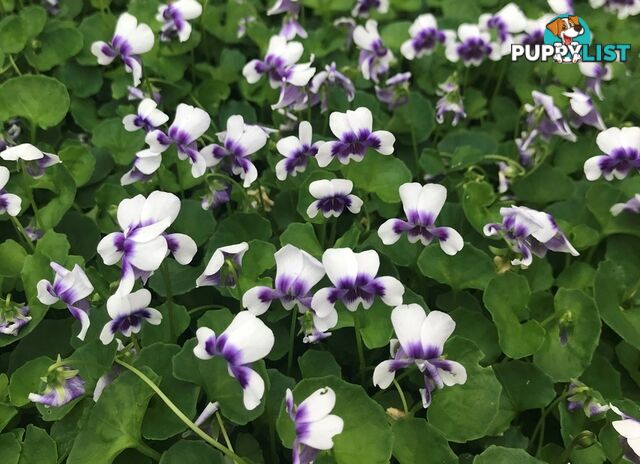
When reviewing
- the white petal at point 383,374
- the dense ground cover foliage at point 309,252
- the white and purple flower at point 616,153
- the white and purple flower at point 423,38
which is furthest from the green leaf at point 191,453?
the white and purple flower at point 423,38

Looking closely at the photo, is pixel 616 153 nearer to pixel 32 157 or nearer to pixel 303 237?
pixel 303 237

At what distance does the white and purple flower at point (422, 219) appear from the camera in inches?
39.5

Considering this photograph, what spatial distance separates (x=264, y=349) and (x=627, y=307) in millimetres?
795

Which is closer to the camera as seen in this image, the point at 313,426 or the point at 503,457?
the point at 313,426

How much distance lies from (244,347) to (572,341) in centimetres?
62

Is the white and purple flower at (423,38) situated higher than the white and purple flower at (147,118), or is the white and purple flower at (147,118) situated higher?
the white and purple flower at (147,118)

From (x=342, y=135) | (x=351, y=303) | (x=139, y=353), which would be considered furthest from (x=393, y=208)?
(x=139, y=353)

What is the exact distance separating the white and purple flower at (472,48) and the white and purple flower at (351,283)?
3.03 feet

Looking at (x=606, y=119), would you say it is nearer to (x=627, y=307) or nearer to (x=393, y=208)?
(x=627, y=307)

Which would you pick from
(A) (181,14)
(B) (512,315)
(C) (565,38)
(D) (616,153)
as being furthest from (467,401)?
(C) (565,38)

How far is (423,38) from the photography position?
1.66 meters

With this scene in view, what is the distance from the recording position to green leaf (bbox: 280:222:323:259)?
1.16 m

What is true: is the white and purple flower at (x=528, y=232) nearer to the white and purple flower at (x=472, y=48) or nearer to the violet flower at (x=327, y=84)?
the violet flower at (x=327, y=84)

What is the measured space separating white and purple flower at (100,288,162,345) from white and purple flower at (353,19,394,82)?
860 mm
